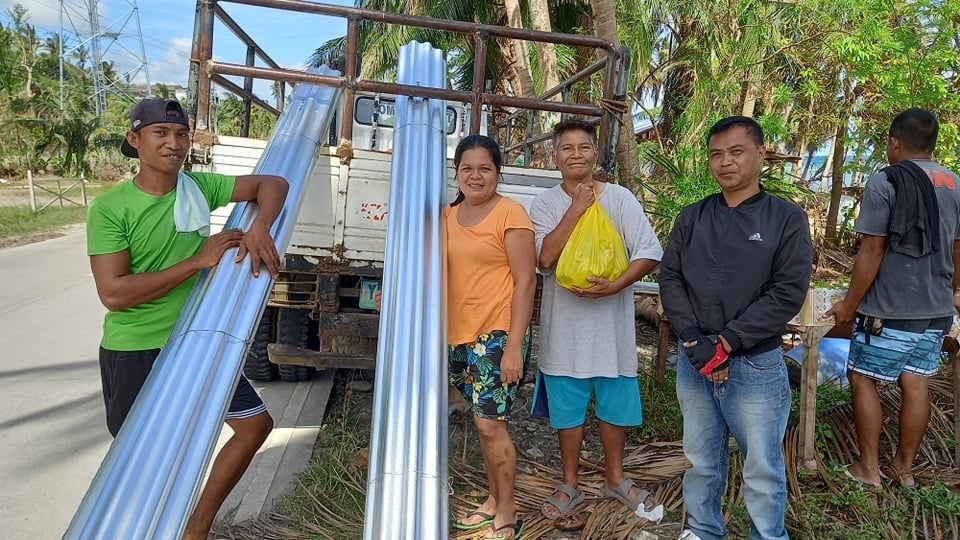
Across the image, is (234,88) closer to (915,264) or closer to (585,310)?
(585,310)

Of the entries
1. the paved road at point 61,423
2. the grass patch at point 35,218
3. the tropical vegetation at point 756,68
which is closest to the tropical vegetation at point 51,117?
the grass patch at point 35,218

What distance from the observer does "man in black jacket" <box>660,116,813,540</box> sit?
7.27ft

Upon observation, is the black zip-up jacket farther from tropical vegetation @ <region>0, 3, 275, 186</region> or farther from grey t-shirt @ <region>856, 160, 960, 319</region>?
tropical vegetation @ <region>0, 3, 275, 186</region>

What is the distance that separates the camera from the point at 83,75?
116ft

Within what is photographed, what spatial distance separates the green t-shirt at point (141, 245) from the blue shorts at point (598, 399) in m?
1.57

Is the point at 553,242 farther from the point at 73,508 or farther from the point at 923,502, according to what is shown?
the point at 73,508

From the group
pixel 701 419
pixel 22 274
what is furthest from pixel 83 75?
pixel 701 419

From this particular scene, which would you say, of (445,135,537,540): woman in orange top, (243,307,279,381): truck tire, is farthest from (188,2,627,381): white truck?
(445,135,537,540): woman in orange top

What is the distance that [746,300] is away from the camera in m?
2.27

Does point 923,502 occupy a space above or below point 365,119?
below

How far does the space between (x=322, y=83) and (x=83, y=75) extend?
3941 centimetres

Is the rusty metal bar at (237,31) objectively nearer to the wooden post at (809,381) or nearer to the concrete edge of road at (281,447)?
the concrete edge of road at (281,447)

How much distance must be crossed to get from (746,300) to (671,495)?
51.7 inches

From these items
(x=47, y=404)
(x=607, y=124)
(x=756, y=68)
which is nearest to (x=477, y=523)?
(x=607, y=124)
